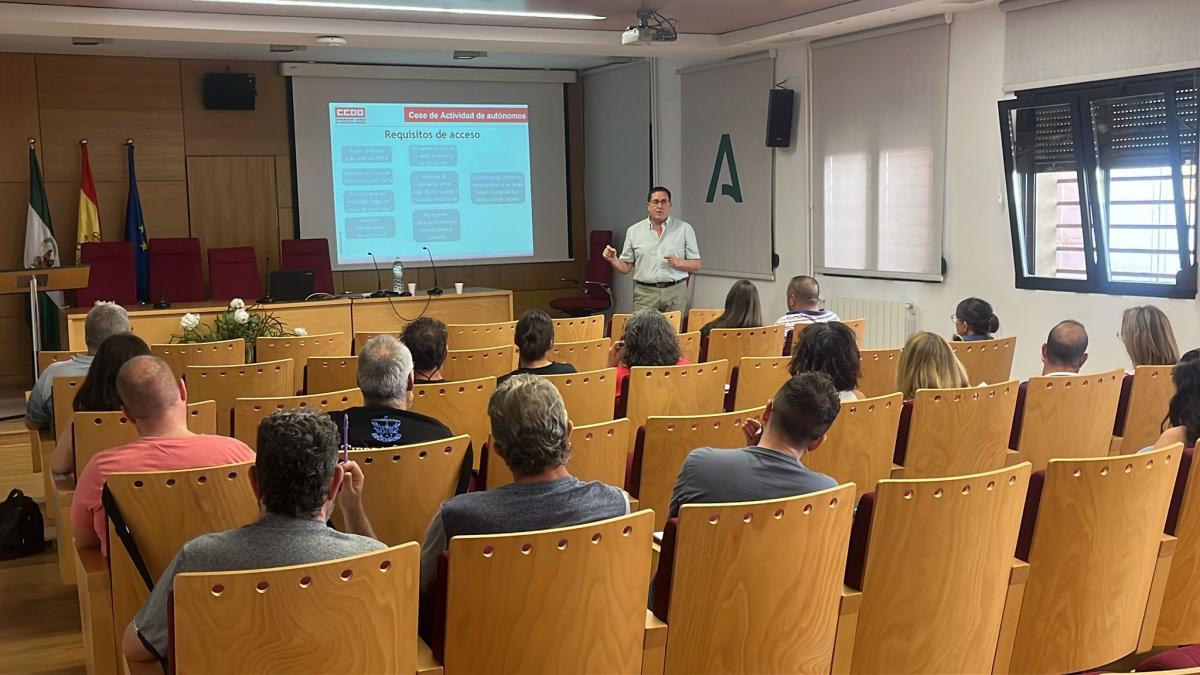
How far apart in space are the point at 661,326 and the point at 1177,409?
6.79 ft

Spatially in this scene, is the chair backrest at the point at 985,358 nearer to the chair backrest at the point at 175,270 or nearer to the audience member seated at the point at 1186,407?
the audience member seated at the point at 1186,407

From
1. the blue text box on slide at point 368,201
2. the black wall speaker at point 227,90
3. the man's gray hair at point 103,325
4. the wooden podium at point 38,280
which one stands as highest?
the black wall speaker at point 227,90

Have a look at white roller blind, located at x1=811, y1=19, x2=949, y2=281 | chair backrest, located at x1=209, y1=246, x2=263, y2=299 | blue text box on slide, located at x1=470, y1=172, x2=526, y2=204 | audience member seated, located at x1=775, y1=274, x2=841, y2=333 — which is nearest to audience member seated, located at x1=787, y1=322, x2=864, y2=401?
audience member seated, located at x1=775, y1=274, x2=841, y2=333

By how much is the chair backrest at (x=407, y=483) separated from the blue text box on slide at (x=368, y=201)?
8.92 metres

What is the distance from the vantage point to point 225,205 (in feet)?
36.9

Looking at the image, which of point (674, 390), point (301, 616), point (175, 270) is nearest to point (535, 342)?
point (674, 390)

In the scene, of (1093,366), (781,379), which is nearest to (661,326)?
(781,379)

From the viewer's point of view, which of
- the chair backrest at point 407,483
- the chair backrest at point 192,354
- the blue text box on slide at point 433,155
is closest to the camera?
the chair backrest at point 407,483

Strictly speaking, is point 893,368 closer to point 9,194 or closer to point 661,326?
point 661,326

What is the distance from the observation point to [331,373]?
505 cm

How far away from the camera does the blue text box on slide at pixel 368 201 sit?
1157 cm

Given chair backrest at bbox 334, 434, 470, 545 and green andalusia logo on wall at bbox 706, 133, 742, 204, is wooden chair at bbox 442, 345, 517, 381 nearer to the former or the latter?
chair backrest at bbox 334, 434, 470, 545

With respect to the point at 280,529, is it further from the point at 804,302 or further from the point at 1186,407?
the point at 804,302

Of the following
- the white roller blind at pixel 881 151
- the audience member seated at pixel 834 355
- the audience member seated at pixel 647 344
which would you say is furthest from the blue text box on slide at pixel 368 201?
the audience member seated at pixel 834 355
